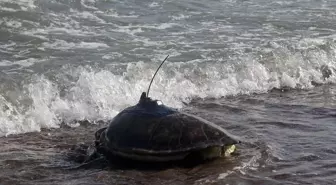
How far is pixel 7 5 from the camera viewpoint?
1473 cm

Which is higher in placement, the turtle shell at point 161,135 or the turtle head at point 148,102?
the turtle head at point 148,102

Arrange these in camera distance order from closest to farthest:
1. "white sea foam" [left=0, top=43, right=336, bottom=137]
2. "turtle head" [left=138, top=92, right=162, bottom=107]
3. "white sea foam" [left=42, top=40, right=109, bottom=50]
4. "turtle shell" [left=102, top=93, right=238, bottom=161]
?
1. "turtle shell" [left=102, top=93, right=238, bottom=161]
2. "turtle head" [left=138, top=92, right=162, bottom=107]
3. "white sea foam" [left=0, top=43, right=336, bottom=137]
4. "white sea foam" [left=42, top=40, right=109, bottom=50]

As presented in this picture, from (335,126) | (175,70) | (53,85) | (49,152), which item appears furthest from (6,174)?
(175,70)

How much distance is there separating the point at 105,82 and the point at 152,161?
3.77 metres

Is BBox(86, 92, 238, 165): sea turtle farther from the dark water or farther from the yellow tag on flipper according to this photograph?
the dark water

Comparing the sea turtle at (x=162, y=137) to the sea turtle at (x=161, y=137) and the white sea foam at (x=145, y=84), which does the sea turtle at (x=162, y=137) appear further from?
the white sea foam at (x=145, y=84)

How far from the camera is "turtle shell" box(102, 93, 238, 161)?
5910 mm

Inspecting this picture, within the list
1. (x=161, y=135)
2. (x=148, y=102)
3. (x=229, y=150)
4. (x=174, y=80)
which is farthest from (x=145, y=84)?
(x=161, y=135)

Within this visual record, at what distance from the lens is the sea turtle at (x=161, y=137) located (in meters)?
5.92

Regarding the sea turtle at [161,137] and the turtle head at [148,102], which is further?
the turtle head at [148,102]

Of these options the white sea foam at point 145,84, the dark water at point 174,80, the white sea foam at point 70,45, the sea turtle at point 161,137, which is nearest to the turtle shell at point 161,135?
the sea turtle at point 161,137

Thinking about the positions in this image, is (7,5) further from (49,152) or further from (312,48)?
(49,152)

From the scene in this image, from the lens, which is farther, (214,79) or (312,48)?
(312,48)

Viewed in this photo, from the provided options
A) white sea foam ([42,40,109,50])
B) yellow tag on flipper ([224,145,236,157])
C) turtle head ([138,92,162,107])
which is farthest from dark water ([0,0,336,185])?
turtle head ([138,92,162,107])
